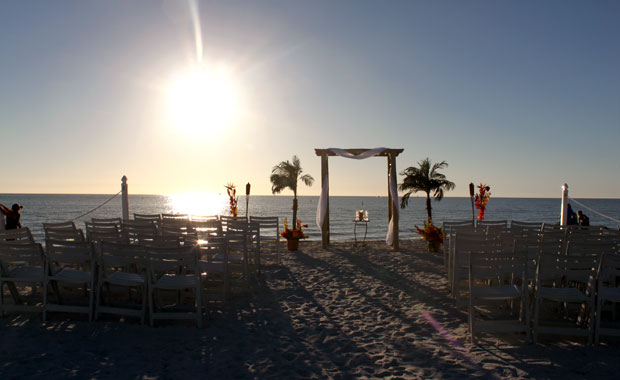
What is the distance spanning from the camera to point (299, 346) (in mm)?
3977

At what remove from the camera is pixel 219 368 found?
3.47 metres

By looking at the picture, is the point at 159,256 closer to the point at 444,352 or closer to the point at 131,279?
the point at 131,279

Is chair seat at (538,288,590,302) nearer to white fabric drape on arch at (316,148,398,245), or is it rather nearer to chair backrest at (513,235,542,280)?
chair backrest at (513,235,542,280)

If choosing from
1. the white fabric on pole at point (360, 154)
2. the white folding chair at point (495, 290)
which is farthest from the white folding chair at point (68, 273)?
the white fabric on pole at point (360, 154)

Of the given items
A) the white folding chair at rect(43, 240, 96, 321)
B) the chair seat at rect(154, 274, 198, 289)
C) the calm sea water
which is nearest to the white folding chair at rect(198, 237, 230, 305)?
the chair seat at rect(154, 274, 198, 289)

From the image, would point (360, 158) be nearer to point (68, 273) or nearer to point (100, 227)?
point (100, 227)

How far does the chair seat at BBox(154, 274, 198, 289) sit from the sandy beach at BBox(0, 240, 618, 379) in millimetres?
504

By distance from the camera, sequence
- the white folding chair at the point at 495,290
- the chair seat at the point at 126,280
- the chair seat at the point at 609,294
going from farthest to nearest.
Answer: the chair seat at the point at 126,280 → the white folding chair at the point at 495,290 → the chair seat at the point at 609,294

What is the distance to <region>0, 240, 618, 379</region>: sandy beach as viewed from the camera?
134 inches

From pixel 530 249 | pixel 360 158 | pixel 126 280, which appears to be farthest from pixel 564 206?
pixel 126 280

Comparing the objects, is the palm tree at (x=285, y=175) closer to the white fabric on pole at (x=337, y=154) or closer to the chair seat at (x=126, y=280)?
the white fabric on pole at (x=337, y=154)

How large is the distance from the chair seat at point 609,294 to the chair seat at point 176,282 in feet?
14.3

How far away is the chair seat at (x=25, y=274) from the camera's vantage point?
4618 mm

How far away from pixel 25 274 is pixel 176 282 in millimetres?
1947
